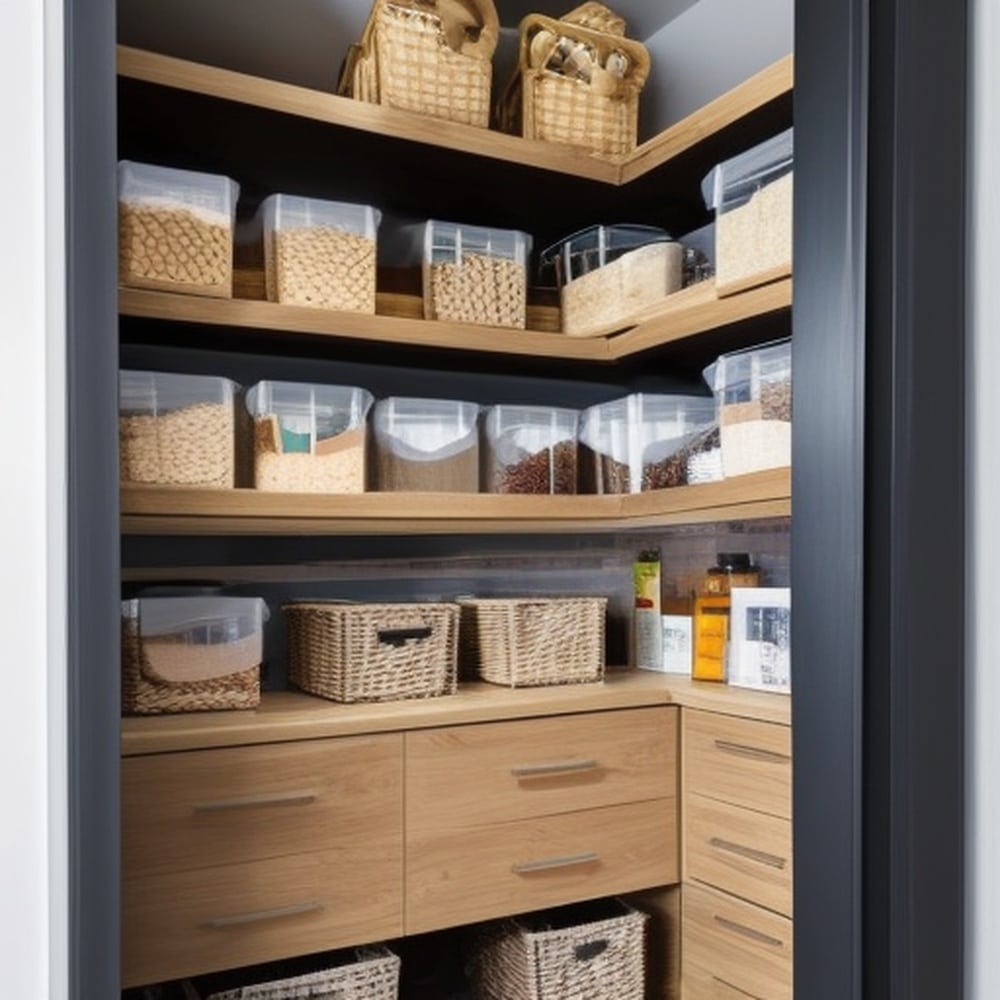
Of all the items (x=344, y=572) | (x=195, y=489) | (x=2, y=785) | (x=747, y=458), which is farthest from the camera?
(x=344, y=572)

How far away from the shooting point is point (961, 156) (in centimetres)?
114

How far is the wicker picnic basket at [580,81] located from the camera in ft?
7.09

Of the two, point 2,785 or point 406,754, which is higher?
point 2,785

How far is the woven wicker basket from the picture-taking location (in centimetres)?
213

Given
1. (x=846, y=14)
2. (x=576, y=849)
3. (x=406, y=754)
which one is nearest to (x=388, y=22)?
(x=846, y=14)

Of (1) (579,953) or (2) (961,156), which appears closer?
(2) (961,156)

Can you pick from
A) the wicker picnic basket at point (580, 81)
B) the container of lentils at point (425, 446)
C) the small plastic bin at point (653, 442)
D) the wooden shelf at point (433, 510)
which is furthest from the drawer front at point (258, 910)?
the wicker picnic basket at point (580, 81)

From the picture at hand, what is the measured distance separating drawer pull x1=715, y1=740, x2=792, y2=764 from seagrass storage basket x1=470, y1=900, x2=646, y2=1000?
43 centimetres

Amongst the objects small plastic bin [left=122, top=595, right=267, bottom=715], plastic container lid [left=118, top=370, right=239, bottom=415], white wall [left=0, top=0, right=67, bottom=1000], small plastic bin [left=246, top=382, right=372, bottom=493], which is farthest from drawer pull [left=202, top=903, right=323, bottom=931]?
plastic container lid [left=118, top=370, right=239, bottom=415]

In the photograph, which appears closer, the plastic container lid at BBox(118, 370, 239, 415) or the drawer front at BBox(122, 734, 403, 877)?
the drawer front at BBox(122, 734, 403, 877)

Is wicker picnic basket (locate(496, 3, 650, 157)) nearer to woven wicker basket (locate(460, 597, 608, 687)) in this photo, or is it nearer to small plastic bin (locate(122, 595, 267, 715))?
woven wicker basket (locate(460, 597, 608, 687))

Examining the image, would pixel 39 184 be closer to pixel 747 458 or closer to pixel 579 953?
pixel 747 458

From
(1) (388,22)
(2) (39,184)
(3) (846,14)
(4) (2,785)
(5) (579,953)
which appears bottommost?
(5) (579,953)

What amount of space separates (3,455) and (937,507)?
112 centimetres
